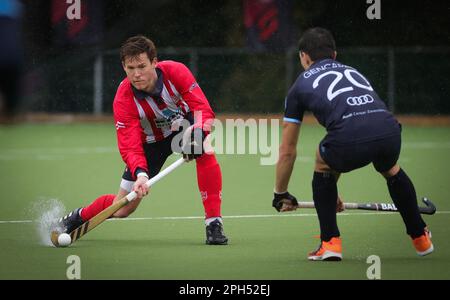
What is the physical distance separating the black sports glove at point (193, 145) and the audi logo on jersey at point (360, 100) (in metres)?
1.06

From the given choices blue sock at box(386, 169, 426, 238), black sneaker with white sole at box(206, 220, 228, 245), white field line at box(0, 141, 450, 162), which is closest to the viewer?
blue sock at box(386, 169, 426, 238)

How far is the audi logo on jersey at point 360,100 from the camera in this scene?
4855 millimetres

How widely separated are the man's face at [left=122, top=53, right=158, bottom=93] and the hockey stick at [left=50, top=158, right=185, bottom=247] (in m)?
0.50

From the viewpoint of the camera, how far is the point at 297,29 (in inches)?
707

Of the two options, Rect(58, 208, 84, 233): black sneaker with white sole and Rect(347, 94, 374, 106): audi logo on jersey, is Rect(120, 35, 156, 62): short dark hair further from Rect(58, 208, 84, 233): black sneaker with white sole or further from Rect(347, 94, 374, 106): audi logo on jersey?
Rect(347, 94, 374, 106): audi logo on jersey

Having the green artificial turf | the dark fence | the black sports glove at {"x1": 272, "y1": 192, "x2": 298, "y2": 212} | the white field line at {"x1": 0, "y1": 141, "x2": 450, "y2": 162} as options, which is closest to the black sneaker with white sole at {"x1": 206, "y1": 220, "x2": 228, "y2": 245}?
the green artificial turf

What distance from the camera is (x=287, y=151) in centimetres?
493

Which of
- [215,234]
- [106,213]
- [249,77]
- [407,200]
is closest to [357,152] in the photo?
[407,200]

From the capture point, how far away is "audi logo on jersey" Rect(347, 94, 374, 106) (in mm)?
4855

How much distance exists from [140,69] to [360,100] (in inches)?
53.5

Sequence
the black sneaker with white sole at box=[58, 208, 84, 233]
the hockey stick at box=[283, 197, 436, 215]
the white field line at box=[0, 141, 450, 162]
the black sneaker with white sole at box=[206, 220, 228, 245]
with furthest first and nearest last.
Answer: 1. the white field line at box=[0, 141, 450, 162]
2. the black sneaker with white sole at box=[58, 208, 84, 233]
3. the black sneaker with white sole at box=[206, 220, 228, 245]
4. the hockey stick at box=[283, 197, 436, 215]

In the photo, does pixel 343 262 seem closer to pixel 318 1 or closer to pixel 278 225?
pixel 278 225

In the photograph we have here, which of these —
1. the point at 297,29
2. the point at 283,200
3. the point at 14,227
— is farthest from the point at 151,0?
the point at 283,200

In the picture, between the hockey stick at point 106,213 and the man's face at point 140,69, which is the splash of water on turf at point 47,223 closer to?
the hockey stick at point 106,213
